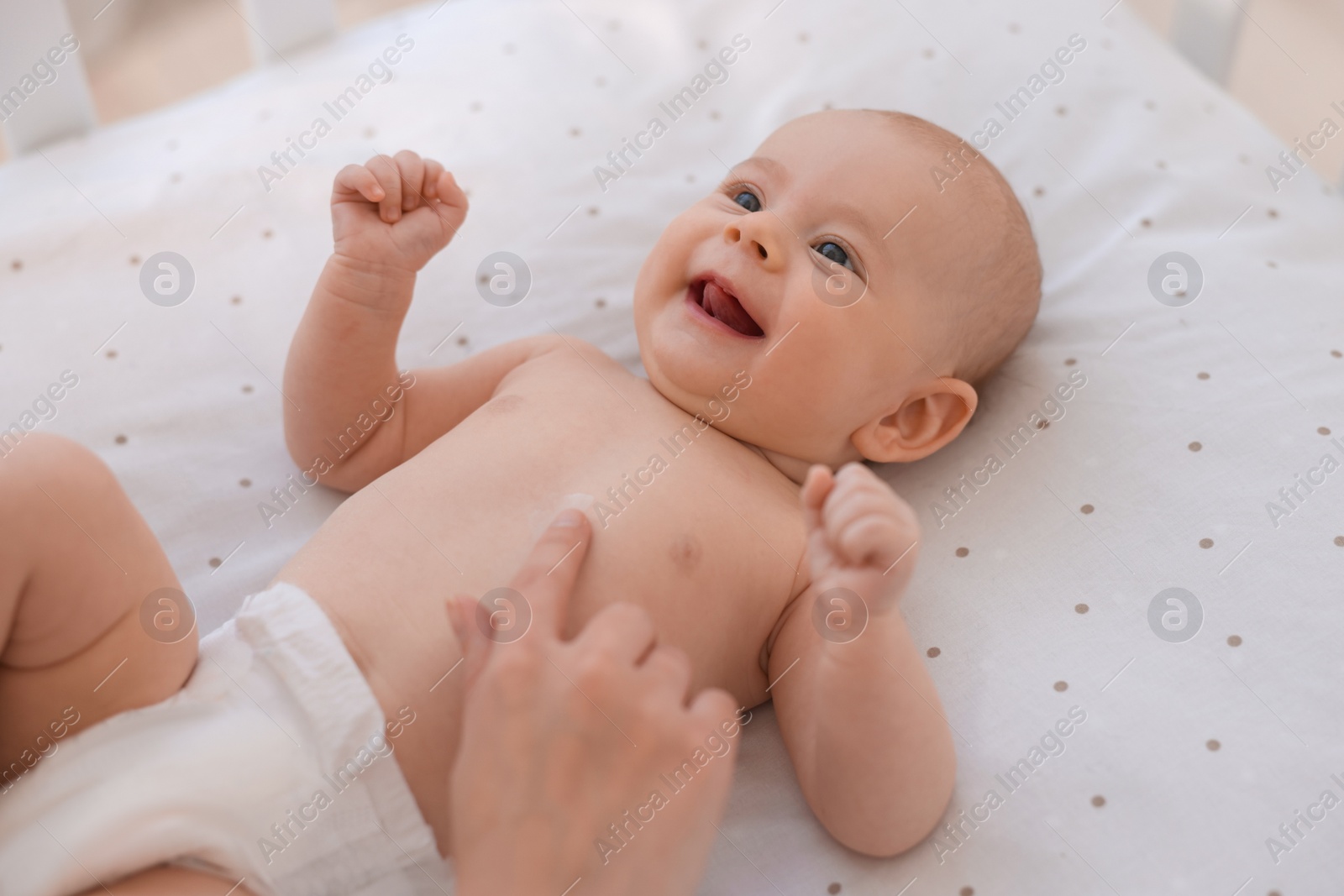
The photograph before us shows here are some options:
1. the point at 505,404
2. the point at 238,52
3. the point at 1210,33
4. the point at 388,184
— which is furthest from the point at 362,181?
the point at 238,52

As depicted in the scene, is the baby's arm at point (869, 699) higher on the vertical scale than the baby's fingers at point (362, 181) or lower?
lower

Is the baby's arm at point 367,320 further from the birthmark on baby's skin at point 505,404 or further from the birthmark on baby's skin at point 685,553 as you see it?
the birthmark on baby's skin at point 685,553

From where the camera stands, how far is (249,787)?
31.6 inches

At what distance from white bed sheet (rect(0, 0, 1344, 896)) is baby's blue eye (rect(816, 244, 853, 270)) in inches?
9.5

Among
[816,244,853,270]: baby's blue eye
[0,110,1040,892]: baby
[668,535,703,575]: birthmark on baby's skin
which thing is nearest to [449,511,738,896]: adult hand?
[0,110,1040,892]: baby

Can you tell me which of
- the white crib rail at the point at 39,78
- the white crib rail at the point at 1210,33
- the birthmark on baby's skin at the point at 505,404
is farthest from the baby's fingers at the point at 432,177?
the white crib rail at the point at 1210,33

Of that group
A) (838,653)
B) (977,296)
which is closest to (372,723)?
(838,653)

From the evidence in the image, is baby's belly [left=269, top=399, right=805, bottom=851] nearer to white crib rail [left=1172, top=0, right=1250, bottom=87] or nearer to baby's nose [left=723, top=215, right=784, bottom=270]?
baby's nose [left=723, top=215, right=784, bottom=270]

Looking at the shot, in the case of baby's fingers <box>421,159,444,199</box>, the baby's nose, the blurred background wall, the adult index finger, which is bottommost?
the blurred background wall

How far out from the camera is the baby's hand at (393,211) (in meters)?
1.03

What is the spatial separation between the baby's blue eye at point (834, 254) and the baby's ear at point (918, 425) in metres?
0.14

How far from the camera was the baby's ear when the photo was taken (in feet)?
3.53

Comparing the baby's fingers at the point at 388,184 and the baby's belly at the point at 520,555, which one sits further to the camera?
the baby's fingers at the point at 388,184

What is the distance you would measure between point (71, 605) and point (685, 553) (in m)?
0.46
